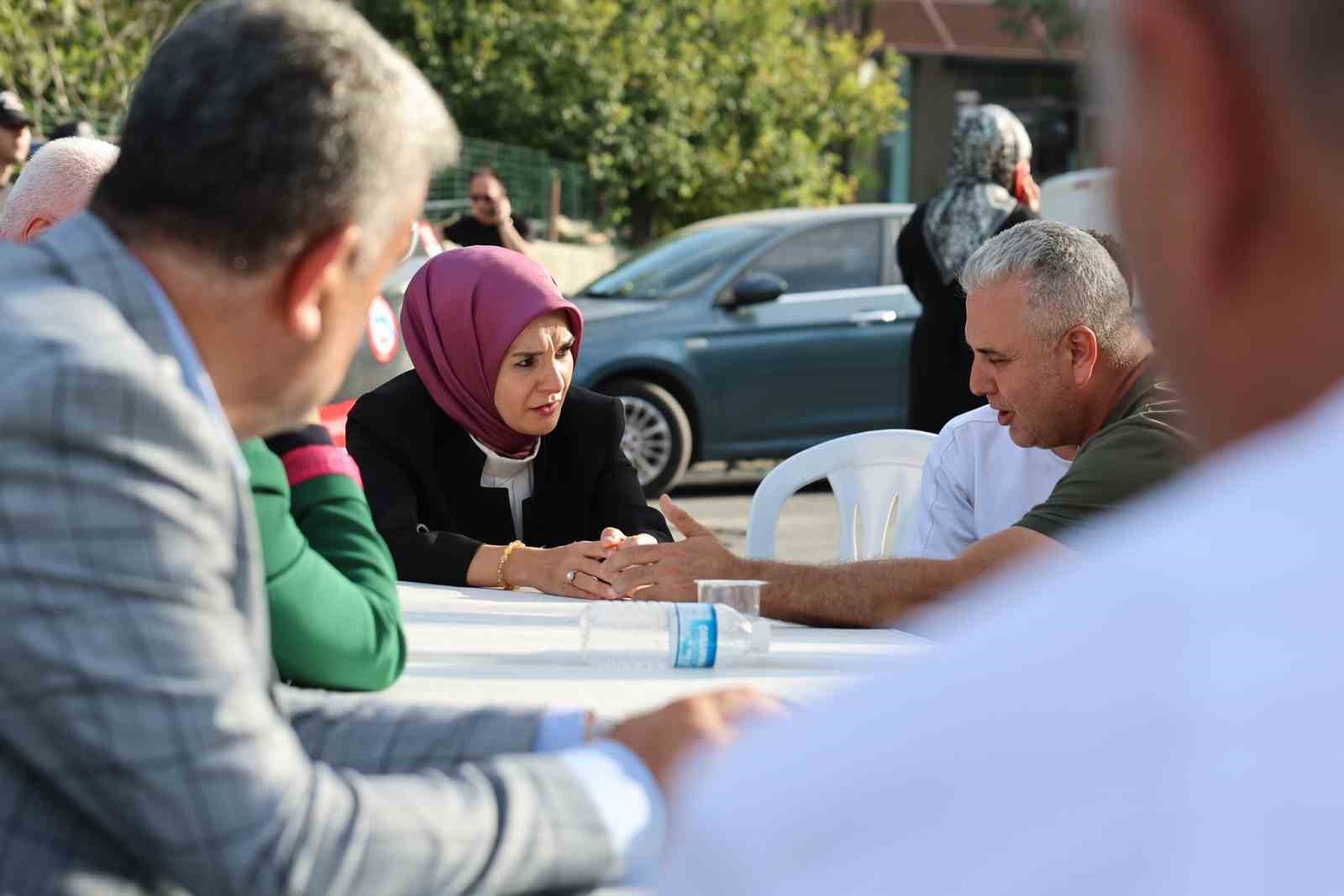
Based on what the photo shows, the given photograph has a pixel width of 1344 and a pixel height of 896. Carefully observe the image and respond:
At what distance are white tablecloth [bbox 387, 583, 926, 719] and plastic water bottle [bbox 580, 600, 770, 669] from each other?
27mm

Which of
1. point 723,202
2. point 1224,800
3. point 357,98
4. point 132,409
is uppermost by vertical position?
point 357,98

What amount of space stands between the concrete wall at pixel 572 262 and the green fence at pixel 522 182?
0.52m

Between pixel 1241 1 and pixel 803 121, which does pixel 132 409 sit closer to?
pixel 1241 1

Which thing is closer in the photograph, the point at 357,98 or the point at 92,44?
the point at 357,98

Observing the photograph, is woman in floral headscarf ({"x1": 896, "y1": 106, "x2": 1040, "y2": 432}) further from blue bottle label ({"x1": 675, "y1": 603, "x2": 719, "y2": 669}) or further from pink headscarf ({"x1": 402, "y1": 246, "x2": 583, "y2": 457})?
blue bottle label ({"x1": 675, "y1": 603, "x2": 719, "y2": 669})

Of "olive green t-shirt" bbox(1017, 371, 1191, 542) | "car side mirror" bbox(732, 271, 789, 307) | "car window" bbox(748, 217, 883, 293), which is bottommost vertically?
"car side mirror" bbox(732, 271, 789, 307)

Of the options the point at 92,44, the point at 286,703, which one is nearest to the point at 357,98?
the point at 286,703

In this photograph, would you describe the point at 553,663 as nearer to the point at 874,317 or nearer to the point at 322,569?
the point at 322,569

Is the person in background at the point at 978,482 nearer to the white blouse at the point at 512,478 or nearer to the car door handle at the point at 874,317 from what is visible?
the white blouse at the point at 512,478

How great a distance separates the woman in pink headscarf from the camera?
384cm

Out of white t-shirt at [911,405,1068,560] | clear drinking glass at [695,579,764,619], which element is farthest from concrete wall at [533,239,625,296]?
clear drinking glass at [695,579,764,619]

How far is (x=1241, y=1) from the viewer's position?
519 mm

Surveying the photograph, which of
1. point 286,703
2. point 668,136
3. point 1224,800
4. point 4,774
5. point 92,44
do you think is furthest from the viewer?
point 668,136

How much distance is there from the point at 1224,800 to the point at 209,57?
1143 mm
